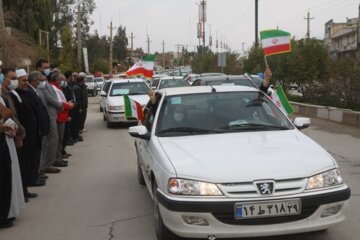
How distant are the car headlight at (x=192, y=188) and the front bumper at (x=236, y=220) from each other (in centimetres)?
9

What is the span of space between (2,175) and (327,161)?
3.57m

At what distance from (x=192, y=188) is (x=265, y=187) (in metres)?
0.63

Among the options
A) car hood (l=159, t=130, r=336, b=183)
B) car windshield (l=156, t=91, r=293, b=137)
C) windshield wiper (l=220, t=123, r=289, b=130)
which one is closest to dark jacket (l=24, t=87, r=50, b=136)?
car windshield (l=156, t=91, r=293, b=137)

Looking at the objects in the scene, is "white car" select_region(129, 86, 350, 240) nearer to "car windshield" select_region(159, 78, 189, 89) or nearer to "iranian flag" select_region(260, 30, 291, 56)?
"iranian flag" select_region(260, 30, 291, 56)

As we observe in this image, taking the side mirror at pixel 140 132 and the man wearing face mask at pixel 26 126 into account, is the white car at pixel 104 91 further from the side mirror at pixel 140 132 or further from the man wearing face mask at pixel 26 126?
the side mirror at pixel 140 132

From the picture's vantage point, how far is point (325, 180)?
15.6 feet

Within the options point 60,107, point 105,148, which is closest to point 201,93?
point 60,107

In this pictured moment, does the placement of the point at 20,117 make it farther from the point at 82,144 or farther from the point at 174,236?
the point at 82,144

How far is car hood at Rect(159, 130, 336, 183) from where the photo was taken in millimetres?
4633

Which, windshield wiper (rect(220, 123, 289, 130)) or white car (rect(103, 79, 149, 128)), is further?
white car (rect(103, 79, 149, 128))

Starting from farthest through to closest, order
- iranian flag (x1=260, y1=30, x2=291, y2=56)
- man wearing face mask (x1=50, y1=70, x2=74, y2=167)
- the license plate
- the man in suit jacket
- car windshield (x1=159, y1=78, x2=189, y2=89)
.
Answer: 1. car windshield (x1=159, y1=78, x2=189, y2=89)
2. iranian flag (x1=260, y1=30, x2=291, y2=56)
3. man wearing face mask (x1=50, y1=70, x2=74, y2=167)
4. the man in suit jacket
5. the license plate

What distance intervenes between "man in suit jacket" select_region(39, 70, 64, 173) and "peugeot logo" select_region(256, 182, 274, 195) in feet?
18.1

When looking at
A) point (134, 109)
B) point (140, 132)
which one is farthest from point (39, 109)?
point (134, 109)

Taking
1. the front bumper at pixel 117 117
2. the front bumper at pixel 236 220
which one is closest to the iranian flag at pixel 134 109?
the front bumper at pixel 236 220
